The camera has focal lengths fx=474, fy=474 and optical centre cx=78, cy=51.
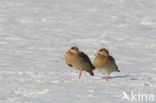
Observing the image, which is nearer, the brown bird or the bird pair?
the bird pair

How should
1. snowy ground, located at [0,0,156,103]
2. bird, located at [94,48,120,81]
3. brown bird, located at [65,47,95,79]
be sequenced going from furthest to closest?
brown bird, located at [65,47,95,79]
bird, located at [94,48,120,81]
snowy ground, located at [0,0,156,103]

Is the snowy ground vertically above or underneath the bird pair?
underneath

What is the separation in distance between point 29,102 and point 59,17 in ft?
50.5

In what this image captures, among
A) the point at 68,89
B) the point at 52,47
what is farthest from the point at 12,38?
the point at 68,89

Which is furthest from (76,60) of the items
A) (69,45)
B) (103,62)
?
(69,45)

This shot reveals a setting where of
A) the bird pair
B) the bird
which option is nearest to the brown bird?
the bird pair

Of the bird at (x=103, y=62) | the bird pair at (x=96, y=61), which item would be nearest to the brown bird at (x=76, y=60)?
the bird pair at (x=96, y=61)

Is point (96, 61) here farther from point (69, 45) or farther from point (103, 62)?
point (69, 45)

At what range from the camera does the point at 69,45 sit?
17078mm

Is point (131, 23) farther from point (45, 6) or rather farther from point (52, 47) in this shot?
point (52, 47)

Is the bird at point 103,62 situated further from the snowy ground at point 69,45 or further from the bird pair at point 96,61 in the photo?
the snowy ground at point 69,45

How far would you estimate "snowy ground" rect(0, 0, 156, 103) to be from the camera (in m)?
9.35

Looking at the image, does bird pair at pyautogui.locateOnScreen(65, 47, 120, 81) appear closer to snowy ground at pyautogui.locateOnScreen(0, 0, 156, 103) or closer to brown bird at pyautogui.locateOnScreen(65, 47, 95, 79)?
brown bird at pyautogui.locateOnScreen(65, 47, 95, 79)

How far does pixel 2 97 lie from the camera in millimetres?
8570
